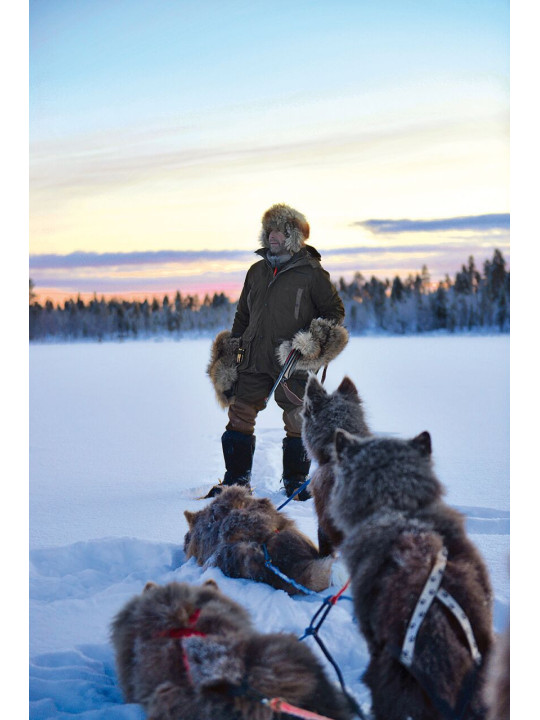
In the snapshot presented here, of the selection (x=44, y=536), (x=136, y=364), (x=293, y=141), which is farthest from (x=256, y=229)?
(x=136, y=364)

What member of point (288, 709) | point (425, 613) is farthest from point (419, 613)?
point (288, 709)

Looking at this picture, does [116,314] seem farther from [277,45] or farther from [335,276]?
[277,45]

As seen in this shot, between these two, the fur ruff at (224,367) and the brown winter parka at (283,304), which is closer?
the brown winter parka at (283,304)

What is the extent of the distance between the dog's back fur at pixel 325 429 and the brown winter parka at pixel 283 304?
4.28 feet

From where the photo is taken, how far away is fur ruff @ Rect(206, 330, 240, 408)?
15.4 ft

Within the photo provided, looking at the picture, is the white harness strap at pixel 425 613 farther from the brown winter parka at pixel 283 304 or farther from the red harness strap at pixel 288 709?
the brown winter parka at pixel 283 304

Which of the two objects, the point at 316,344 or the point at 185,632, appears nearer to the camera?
the point at 185,632

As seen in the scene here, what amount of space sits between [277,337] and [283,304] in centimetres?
25

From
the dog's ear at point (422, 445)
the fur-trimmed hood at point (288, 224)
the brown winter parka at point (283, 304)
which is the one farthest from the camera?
the brown winter parka at point (283, 304)

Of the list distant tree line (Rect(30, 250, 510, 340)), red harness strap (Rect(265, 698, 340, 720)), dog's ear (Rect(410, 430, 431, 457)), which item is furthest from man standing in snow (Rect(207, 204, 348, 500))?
red harness strap (Rect(265, 698, 340, 720))

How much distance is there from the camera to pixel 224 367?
A: 4.70 meters

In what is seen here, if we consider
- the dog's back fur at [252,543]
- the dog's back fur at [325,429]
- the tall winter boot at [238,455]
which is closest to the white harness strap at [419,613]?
the dog's back fur at [325,429]

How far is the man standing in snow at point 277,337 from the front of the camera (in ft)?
14.3

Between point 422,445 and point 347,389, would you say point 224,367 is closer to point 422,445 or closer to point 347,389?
point 347,389
